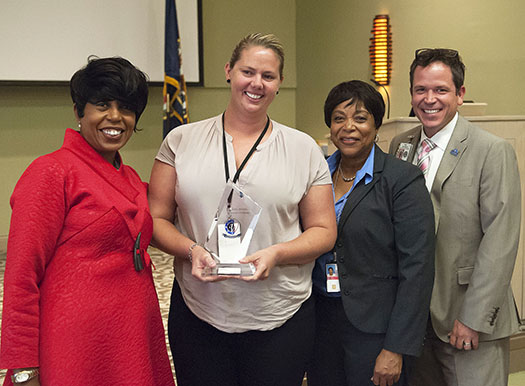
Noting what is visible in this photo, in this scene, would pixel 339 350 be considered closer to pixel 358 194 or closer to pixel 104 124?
pixel 358 194

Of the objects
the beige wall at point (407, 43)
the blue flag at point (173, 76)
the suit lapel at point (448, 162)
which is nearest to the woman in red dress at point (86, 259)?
the suit lapel at point (448, 162)

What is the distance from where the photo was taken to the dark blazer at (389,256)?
1.79 m

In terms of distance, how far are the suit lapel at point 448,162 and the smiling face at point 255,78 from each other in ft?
2.28

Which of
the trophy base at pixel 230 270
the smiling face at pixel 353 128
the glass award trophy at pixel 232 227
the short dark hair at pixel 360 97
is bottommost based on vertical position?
the trophy base at pixel 230 270

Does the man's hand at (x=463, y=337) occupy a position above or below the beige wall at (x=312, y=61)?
below

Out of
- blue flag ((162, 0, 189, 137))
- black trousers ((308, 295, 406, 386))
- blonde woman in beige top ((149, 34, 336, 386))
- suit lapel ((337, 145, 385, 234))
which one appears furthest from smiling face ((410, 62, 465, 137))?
blue flag ((162, 0, 189, 137))

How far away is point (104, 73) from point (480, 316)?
147 centimetres

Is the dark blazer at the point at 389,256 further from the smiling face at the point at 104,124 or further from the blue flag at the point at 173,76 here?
the blue flag at the point at 173,76

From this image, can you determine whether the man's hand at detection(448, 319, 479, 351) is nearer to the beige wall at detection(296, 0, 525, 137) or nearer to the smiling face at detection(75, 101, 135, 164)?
the smiling face at detection(75, 101, 135, 164)

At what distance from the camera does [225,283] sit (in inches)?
66.4

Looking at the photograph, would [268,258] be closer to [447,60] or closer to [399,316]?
[399,316]

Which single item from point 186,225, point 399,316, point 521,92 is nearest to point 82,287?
point 186,225

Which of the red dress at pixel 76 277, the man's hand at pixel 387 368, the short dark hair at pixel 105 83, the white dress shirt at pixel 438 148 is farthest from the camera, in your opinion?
the white dress shirt at pixel 438 148

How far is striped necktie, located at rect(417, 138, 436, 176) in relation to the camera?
2047mm
